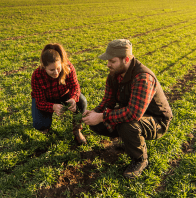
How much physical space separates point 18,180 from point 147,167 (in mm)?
2495

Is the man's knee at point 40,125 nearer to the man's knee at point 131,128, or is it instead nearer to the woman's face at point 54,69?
the woman's face at point 54,69

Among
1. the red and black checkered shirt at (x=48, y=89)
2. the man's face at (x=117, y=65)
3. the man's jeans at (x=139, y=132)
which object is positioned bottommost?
the man's jeans at (x=139, y=132)

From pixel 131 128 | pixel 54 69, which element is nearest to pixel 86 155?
pixel 131 128

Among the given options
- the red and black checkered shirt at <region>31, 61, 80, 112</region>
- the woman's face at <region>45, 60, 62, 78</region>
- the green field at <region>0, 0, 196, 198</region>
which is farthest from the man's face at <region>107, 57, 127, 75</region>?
the green field at <region>0, 0, 196, 198</region>

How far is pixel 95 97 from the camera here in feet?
17.9

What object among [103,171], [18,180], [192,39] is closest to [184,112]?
[103,171]

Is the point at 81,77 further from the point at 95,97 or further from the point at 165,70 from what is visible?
the point at 165,70

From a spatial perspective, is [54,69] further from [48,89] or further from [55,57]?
[48,89]

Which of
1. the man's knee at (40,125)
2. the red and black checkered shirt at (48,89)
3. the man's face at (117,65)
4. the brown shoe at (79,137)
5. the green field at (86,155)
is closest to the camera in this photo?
the man's face at (117,65)

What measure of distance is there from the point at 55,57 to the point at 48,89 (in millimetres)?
824

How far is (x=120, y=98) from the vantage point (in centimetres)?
305

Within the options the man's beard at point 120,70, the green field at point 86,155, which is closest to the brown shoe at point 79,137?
the green field at point 86,155

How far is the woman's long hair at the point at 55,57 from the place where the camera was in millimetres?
3025

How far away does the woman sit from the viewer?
3126 mm
